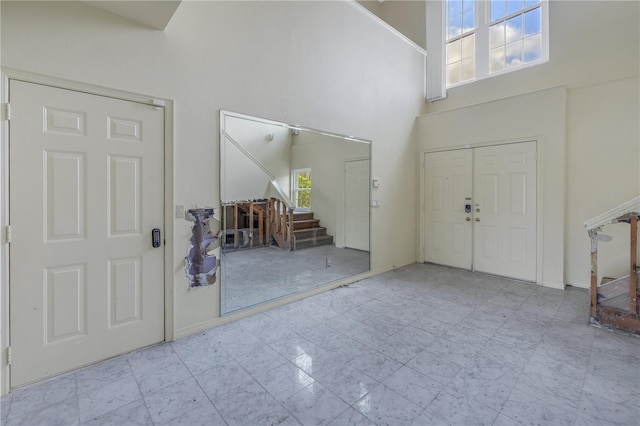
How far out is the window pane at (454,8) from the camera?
5355mm

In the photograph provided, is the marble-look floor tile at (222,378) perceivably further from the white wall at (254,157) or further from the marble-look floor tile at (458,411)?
the white wall at (254,157)

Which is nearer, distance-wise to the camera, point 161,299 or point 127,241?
point 127,241

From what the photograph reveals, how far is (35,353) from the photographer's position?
6.58ft

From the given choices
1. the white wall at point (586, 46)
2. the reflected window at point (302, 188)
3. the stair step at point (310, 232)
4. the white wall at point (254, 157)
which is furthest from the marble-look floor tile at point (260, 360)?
the white wall at point (586, 46)

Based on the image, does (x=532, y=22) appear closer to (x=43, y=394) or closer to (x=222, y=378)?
(x=222, y=378)

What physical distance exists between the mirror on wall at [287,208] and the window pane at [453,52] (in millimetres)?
A: 2756

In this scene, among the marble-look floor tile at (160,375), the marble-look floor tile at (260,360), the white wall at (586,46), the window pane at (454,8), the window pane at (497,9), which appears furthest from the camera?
the window pane at (454,8)

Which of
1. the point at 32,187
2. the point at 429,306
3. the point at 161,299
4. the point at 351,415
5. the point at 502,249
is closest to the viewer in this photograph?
the point at 351,415

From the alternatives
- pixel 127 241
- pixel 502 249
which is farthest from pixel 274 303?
pixel 502 249

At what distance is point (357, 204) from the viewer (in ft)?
15.5

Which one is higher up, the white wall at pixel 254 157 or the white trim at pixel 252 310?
the white wall at pixel 254 157

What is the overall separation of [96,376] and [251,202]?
2087mm

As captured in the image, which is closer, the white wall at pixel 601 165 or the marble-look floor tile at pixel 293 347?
the marble-look floor tile at pixel 293 347

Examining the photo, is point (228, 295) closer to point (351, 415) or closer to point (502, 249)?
point (351, 415)
